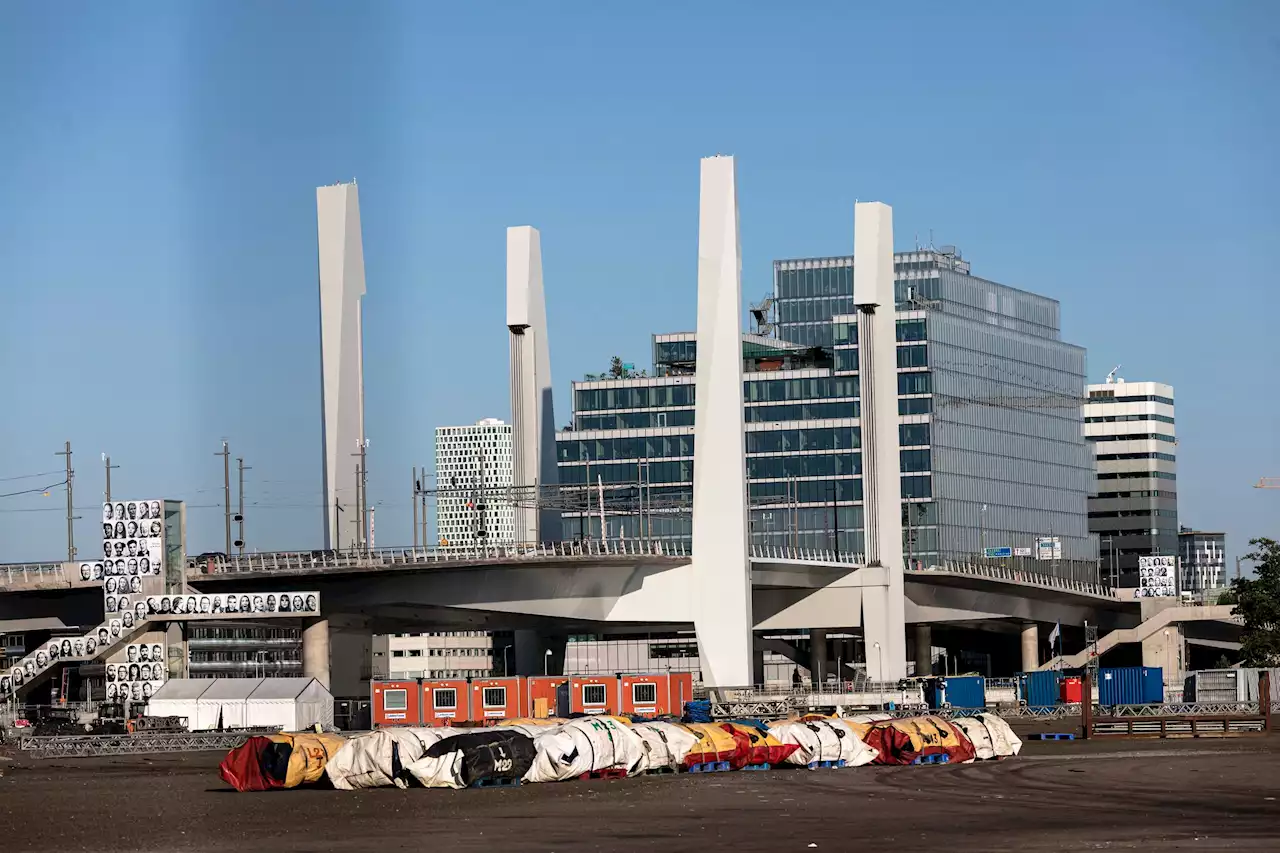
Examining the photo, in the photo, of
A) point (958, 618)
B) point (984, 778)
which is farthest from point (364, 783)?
point (958, 618)

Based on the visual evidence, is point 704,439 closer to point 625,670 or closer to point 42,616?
point 625,670

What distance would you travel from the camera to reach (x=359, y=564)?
113 metres

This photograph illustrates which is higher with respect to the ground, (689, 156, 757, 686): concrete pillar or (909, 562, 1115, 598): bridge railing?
(689, 156, 757, 686): concrete pillar

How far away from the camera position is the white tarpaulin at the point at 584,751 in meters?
57.3

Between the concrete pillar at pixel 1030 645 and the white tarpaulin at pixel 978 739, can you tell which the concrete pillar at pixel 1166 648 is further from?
the white tarpaulin at pixel 978 739

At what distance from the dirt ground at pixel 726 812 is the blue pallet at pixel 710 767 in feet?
5.45

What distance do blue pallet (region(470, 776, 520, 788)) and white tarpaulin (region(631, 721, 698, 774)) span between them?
14.9 feet

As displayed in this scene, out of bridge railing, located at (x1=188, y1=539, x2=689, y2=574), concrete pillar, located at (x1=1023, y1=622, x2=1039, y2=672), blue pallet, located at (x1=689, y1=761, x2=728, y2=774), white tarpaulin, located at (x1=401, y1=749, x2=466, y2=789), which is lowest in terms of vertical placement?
concrete pillar, located at (x1=1023, y1=622, x2=1039, y2=672)

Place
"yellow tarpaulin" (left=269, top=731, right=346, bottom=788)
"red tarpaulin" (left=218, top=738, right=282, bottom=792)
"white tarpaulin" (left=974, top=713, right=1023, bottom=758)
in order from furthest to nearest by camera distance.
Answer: "white tarpaulin" (left=974, top=713, right=1023, bottom=758) < "yellow tarpaulin" (left=269, top=731, right=346, bottom=788) < "red tarpaulin" (left=218, top=738, right=282, bottom=792)

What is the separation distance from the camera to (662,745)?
60.1 metres

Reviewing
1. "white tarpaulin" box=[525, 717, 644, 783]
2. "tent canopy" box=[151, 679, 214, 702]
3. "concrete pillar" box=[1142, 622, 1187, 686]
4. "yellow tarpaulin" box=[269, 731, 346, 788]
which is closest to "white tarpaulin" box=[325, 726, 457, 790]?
"yellow tarpaulin" box=[269, 731, 346, 788]

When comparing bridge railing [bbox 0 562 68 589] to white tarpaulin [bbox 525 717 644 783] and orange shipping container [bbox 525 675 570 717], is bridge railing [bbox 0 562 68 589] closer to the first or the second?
orange shipping container [bbox 525 675 570 717]

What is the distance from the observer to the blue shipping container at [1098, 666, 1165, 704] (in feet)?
349

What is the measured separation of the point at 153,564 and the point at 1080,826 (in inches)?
3119
